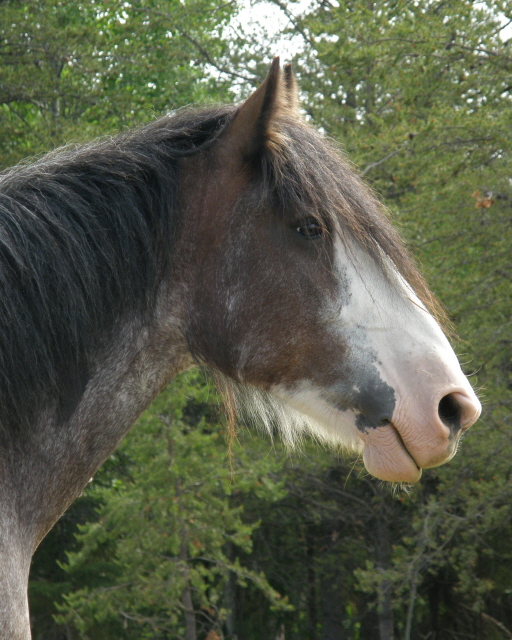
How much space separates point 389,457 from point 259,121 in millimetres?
983

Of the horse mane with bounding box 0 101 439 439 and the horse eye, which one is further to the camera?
the horse eye

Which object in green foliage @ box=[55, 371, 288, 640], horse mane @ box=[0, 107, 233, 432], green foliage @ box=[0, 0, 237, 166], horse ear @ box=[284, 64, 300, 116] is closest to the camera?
horse mane @ box=[0, 107, 233, 432]

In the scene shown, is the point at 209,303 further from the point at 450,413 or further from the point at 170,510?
the point at 170,510

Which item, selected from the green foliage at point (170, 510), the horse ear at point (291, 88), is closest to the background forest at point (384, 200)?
the green foliage at point (170, 510)

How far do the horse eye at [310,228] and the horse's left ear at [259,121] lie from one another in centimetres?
24

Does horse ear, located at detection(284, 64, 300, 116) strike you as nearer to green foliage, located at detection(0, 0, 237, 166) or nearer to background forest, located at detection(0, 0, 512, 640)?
background forest, located at detection(0, 0, 512, 640)

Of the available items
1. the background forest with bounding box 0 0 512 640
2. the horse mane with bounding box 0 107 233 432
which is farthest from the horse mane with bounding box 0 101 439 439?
the background forest with bounding box 0 0 512 640

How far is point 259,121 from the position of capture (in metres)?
1.97

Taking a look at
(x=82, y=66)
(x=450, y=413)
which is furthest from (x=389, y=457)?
(x=82, y=66)

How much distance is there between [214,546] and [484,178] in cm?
502

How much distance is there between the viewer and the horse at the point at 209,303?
1.80 metres

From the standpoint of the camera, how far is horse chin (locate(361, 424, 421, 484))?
186cm

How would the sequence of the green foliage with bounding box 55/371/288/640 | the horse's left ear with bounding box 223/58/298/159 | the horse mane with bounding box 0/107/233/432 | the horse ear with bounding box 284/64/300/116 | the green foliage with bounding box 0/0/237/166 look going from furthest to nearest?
the green foliage with bounding box 0/0/237/166
the green foliage with bounding box 55/371/288/640
the horse ear with bounding box 284/64/300/116
the horse's left ear with bounding box 223/58/298/159
the horse mane with bounding box 0/107/233/432

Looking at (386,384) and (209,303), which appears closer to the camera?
(386,384)
